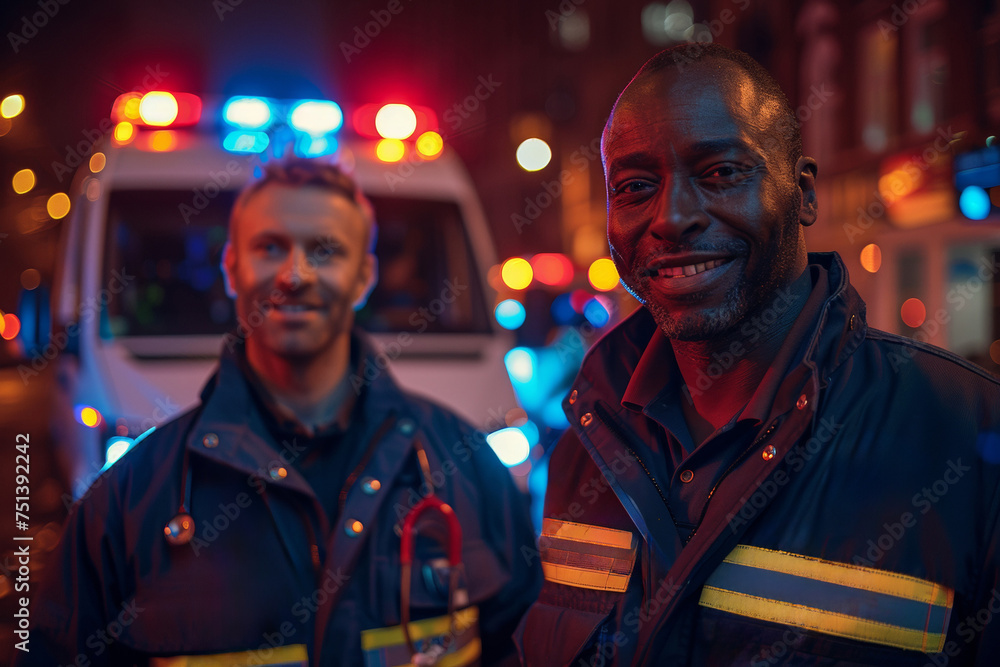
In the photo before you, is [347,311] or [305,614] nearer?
[305,614]

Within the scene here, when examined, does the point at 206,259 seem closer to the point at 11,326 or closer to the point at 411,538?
the point at 11,326

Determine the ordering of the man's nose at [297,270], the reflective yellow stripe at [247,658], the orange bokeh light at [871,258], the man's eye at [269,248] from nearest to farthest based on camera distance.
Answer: the reflective yellow stripe at [247,658], the man's nose at [297,270], the man's eye at [269,248], the orange bokeh light at [871,258]

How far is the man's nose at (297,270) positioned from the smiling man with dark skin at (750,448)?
1196 millimetres

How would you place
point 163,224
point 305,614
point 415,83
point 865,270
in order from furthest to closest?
point 865,270
point 415,83
point 163,224
point 305,614

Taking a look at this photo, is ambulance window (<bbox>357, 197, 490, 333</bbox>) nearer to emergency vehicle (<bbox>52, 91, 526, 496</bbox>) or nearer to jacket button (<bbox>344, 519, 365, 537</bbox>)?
emergency vehicle (<bbox>52, 91, 526, 496</bbox>)

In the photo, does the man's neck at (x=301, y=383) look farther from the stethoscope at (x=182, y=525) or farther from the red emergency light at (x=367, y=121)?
the red emergency light at (x=367, y=121)

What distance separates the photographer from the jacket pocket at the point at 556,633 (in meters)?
1.79

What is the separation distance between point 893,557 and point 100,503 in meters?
2.05

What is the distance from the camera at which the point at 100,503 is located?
2.52m

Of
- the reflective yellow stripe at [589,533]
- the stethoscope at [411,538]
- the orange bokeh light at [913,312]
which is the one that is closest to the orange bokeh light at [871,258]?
the orange bokeh light at [913,312]

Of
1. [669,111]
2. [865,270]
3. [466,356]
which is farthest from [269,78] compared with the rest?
[865,270]

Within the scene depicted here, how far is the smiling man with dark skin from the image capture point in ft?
4.88

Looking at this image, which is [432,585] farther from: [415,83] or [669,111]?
[415,83]

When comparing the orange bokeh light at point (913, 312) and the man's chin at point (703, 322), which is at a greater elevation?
the orange bokeh light at point (913, 312)
